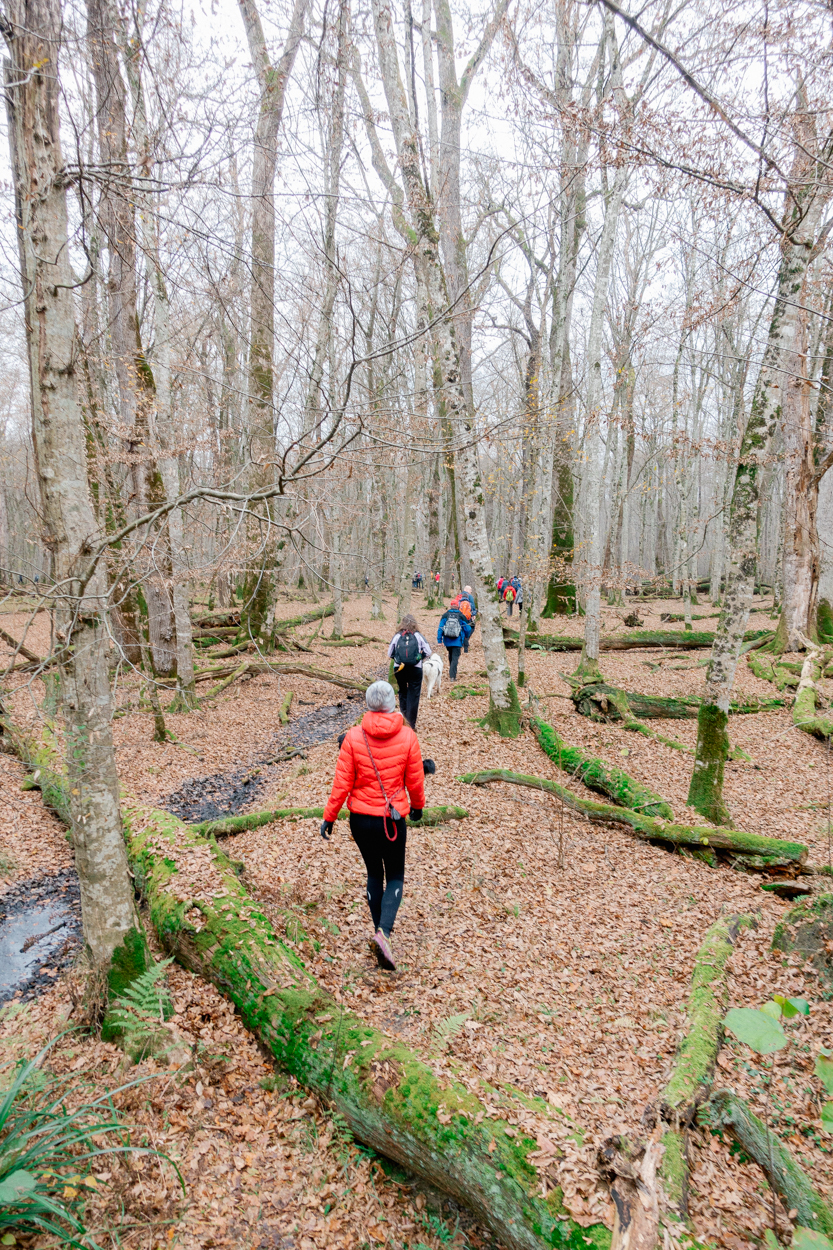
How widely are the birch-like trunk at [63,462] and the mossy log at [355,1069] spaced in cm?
A: 42

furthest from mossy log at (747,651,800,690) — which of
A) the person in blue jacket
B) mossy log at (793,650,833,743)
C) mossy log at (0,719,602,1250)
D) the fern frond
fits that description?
the fern frond

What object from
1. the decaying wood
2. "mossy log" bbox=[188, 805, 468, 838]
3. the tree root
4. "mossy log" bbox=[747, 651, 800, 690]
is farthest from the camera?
"mossy log" bbox=[747, 651, 800, 690]

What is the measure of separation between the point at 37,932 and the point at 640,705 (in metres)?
9.45

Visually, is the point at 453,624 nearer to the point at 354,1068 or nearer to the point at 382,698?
the point at 382,698

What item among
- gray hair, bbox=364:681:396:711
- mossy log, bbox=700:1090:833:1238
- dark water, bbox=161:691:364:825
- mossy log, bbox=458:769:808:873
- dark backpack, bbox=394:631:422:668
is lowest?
dark water, bbox=161:691:364:825

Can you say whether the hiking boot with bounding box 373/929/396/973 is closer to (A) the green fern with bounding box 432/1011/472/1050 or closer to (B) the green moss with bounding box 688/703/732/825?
(A) the green fern with bounding box 432/1011/472/1050

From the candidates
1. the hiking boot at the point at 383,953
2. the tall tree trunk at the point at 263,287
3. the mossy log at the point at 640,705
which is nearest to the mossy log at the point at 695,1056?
the hiking boot at the point at 383,953

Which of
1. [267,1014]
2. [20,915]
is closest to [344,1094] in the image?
[267,1014]

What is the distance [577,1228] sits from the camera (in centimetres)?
237

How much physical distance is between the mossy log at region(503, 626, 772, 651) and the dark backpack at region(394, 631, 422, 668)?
325 inches

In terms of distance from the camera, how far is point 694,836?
20.3ft

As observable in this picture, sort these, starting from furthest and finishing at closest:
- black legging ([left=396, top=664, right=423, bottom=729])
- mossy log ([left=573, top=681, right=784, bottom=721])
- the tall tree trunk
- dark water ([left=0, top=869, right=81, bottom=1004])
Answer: mossy log ([left=573, top=681, right=784, bottom=721])
black legging ([left=396, top=664, right=423, bottom=729])
the tall tree trunk
dark water ([left=0, top=869, right=81, bottom=1004])

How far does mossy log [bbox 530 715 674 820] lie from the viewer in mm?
6969

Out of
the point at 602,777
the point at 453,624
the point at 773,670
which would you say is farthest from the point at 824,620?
the point at 602,777
